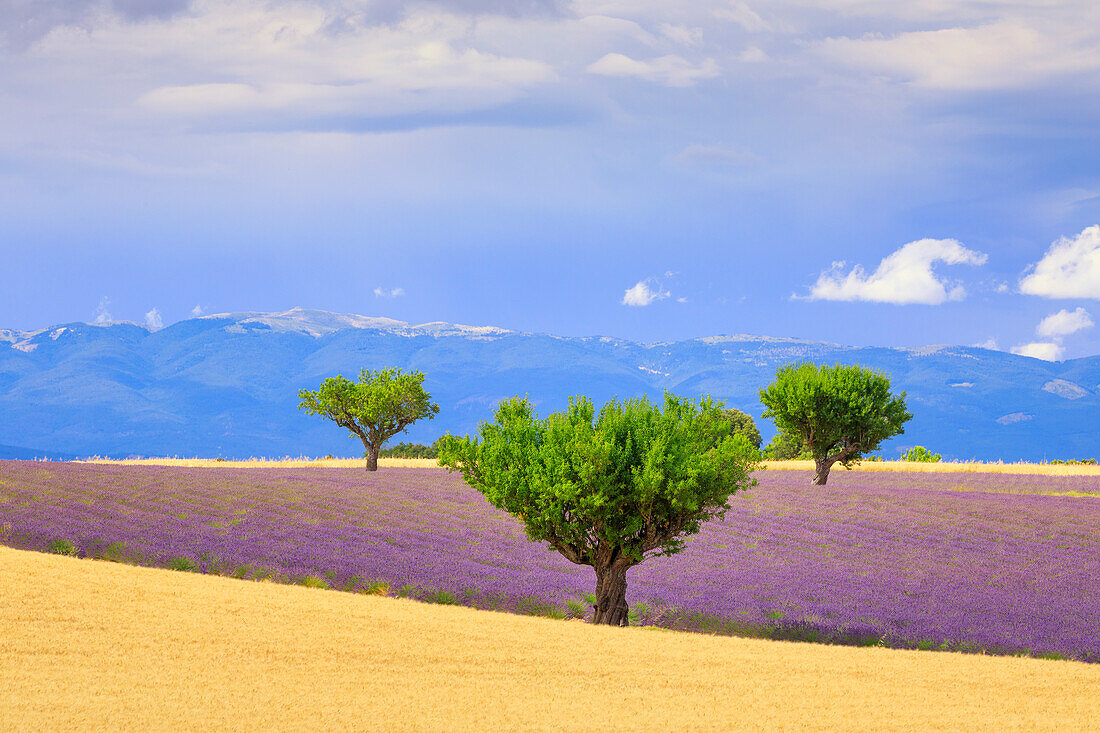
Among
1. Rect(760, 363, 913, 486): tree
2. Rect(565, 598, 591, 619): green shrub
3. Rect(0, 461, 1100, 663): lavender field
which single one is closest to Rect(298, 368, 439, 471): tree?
Rect(0, 461, 1100, 663): lavender field

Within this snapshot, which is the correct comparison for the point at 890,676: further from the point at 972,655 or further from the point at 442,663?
the point at 442,663

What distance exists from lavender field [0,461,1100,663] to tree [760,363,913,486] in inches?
341

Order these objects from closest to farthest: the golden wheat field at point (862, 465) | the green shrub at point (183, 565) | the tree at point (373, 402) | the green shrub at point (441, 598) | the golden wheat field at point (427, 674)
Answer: the golden wheat field at point (427, 674), the green shrub at point (441, 598), the green shrub at point (183, 565), the tree at point (373, 402), the golden wheat field at point (862, 465)

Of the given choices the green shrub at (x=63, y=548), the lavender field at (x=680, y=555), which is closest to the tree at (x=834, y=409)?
the lavender field at (x=680, y=555)

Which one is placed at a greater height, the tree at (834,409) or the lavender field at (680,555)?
the tree at (834,409)

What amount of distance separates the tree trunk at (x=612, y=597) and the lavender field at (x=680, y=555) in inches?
25.6

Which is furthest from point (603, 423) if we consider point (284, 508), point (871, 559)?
point (284, 508)

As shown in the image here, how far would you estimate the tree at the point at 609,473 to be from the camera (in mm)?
14992

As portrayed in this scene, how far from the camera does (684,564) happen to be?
797 inches

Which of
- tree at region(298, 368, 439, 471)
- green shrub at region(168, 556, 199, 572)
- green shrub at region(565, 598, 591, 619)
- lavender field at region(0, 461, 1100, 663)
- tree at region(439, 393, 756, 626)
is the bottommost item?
green shrub at region(565, 598, 591, 619)

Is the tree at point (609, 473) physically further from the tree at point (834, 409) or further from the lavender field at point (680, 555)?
the tree at point (834, 409)

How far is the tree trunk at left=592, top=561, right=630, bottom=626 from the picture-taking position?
15.9 m

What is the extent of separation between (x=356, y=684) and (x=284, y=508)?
1468cm

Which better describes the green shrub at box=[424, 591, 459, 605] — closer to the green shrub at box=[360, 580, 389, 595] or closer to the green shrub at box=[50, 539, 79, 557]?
the green shrub at box=[360, 580, 389, 595]
